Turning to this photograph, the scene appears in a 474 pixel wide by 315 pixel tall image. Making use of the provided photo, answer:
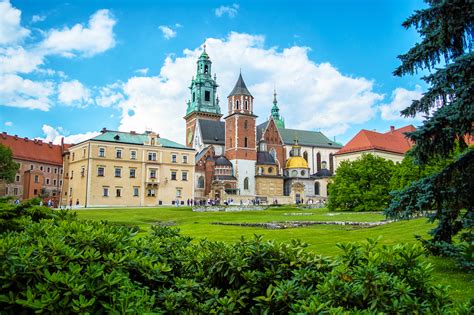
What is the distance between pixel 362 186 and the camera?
136 feet

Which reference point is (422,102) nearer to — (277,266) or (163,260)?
(277,266)

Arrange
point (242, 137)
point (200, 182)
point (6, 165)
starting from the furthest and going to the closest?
1. point (242, 137)
2. point (200, 182)
3. point (6, 165)

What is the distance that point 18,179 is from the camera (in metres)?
71.8

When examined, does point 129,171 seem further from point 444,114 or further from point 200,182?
point 444,114

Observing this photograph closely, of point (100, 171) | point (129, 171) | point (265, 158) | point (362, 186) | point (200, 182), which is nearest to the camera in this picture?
point (362, 186)

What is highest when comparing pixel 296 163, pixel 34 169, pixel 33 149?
pixel 33 149

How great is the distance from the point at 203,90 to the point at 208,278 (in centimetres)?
9542

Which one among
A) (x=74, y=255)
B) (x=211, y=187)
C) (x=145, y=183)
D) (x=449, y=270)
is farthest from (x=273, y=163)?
(x=74, y=255)

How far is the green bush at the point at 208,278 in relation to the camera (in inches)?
139

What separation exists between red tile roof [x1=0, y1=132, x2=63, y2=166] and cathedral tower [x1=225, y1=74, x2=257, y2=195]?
3419cm

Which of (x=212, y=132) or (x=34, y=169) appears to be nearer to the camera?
(x=34, y=169)

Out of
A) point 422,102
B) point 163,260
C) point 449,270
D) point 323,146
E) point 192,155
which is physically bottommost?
point 449,270

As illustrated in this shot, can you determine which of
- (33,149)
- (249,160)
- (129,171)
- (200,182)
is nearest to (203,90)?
(249,160)

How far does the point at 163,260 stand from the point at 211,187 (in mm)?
63893
